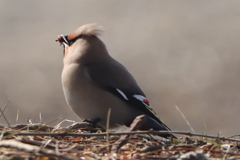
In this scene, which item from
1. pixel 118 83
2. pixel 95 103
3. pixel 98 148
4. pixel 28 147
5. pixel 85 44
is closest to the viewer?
pixel 28 147

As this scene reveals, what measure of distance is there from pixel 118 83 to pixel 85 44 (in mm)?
629

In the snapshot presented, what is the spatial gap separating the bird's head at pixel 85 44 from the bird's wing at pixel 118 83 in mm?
167

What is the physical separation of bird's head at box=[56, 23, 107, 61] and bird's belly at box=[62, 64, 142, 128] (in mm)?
390

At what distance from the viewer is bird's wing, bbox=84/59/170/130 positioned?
15.5ft

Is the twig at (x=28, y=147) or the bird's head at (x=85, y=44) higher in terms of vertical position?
the bird's head at (x=85, y=44)

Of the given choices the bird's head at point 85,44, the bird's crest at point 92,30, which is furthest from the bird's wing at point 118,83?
the bird's crest at point 92,30

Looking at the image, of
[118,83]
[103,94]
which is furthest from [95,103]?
[118,83]

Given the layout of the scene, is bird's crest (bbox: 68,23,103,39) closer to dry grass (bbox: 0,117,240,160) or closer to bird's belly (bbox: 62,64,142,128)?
bird's belly (bbox: 62,64,142,128)

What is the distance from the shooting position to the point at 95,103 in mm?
4723

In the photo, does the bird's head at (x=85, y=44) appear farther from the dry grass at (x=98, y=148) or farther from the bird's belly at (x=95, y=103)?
the dry grass at (x=98, y=148)

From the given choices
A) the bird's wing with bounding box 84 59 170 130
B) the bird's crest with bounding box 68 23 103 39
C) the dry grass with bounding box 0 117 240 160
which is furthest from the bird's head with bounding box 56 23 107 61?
the dry grass with bounding box 0 117 240 160

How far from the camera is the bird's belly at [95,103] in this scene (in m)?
4.72

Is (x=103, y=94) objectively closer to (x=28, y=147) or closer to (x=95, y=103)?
(x=95, y=103)

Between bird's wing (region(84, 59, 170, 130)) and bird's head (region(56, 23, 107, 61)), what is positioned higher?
bird's head (region(56, 23, 107, 61))
